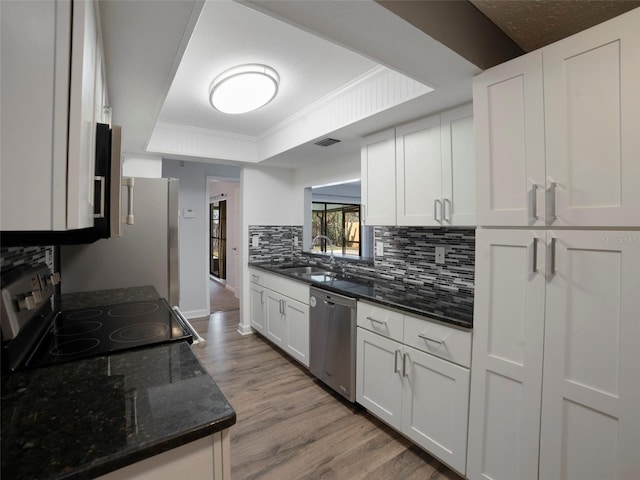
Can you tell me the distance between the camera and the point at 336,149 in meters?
3.12

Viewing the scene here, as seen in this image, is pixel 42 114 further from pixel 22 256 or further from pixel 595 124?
pixel 595 124

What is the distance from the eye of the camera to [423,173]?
2.12m

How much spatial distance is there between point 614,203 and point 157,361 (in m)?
1.72

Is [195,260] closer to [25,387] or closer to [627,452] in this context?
[25,387]

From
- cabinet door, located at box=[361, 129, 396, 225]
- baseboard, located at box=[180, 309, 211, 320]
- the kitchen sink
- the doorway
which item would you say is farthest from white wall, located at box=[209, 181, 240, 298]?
cabinet door, located at box=[361, 129, 396, 225]

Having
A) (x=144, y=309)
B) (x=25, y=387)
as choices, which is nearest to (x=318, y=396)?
(x=144, y=309)

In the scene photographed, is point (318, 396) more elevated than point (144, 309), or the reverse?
point (144, 309)

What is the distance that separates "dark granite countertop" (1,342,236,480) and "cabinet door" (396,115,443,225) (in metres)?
1.65

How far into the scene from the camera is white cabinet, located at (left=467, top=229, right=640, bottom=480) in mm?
1110

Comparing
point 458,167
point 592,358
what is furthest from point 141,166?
point 592,358

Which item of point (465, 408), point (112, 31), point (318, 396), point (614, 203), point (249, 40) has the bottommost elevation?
point (318, 396)

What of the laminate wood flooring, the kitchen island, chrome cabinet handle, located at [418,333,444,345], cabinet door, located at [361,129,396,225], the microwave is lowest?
the laminate wood flooring

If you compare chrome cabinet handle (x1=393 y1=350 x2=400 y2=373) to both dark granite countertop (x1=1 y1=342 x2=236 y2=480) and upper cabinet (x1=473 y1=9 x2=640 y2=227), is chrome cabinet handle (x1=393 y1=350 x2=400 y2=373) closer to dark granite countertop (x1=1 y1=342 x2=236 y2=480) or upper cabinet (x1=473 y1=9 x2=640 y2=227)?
upper cabinet (x1=473 y1=9 x2=640 y2=227)

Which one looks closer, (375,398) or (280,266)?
(375,398)
